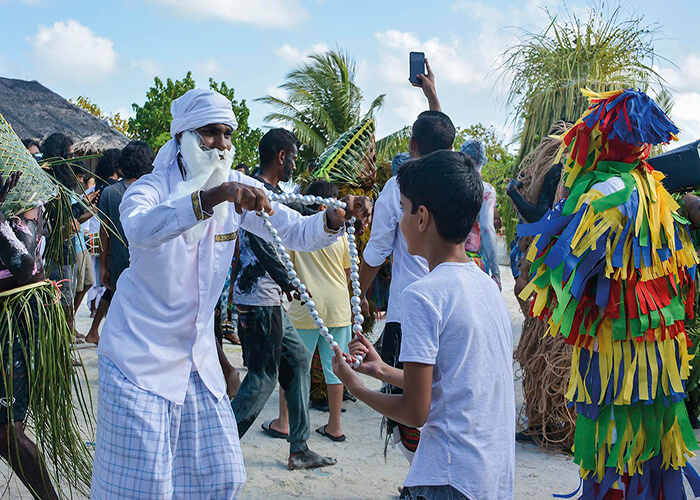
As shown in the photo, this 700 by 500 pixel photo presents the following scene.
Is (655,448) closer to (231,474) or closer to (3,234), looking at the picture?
(231,474)

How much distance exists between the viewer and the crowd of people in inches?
77.0

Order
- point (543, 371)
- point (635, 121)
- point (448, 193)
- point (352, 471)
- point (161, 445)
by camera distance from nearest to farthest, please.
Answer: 1. point (448, 193)
2. point (161, 445)
3. point (635, 121)
4. point (352, 471)
5. point (543, 371)

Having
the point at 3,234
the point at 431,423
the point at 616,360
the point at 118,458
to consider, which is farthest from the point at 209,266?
the point at 616,360

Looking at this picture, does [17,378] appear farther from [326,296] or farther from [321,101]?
[321,101]

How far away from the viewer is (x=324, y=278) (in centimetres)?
498

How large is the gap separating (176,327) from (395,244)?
144 cm

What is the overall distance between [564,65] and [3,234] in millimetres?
4896

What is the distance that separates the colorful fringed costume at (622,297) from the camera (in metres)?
2.95

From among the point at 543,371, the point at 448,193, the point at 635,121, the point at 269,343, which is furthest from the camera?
the point at 543,371

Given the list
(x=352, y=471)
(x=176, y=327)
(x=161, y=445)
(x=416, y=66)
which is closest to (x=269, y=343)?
(x=352, y=471)

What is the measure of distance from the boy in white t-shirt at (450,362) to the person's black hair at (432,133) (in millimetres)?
1656

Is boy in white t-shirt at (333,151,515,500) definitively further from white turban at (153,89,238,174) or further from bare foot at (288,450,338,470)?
bare foot at (288,450,338,470)

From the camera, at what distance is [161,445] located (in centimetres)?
250

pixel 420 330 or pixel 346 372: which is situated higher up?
pixel 420 330
